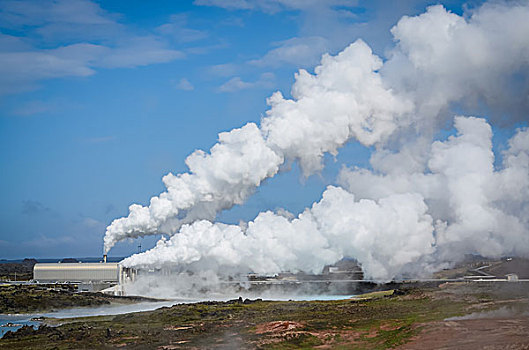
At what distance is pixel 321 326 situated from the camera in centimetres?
6662

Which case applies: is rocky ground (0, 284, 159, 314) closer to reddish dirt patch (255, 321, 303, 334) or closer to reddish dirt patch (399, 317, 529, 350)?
reddish dirt patch (255, 321, 303, 334)

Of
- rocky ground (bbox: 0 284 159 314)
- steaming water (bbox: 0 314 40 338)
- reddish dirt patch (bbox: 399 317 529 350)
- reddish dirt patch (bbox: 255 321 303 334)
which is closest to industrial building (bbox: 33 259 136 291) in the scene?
rocky ground (bbox: 0 284 159 314)

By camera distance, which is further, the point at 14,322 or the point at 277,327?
the point at 14,322

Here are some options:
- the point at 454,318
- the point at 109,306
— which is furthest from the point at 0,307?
the point at 454,318

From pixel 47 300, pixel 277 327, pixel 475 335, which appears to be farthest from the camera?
pixel 47 300

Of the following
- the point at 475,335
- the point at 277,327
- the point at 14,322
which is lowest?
the point at 475,335

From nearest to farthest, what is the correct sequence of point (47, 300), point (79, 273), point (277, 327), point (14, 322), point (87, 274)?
point (277, 327)
point (14, 322)
point (47, 300)
point (87, 274)
point (79, 273)

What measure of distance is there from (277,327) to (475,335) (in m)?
20.3

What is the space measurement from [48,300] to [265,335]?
5023 cm

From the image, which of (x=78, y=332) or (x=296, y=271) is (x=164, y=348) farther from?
(x=296, y=271)

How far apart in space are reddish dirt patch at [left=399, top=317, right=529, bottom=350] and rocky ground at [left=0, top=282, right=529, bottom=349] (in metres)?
0.07

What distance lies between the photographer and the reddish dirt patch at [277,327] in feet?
212

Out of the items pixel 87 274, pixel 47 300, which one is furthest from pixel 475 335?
pixel 87 274

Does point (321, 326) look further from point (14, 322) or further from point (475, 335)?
point (14, 322)
